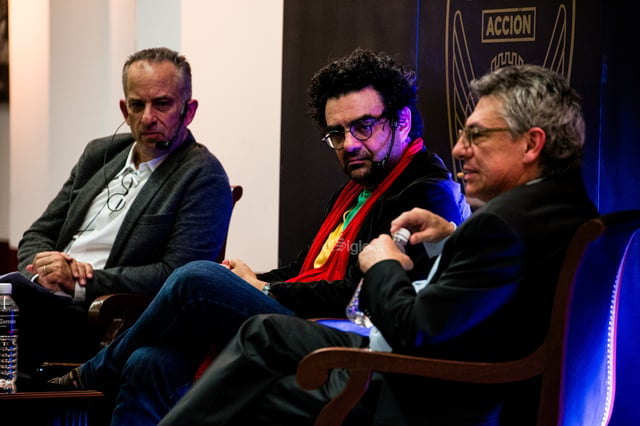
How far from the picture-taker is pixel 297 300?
2.73 meters

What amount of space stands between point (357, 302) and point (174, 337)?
2.00 feet

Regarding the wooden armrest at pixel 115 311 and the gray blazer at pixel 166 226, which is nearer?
the wooden armrest at pixel 115 311

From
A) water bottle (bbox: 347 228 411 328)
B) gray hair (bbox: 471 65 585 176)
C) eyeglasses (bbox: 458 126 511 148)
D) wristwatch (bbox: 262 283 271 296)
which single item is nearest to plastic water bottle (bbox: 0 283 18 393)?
wristwatch (bbox: 262 283 271 296)

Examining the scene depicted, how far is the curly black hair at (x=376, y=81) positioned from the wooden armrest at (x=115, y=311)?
0.99m

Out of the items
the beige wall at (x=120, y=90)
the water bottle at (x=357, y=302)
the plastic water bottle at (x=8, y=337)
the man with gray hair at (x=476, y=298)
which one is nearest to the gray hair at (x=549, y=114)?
the man with gray hair at (x=476, y=298)

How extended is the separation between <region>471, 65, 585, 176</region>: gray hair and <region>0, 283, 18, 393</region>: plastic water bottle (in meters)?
1.73

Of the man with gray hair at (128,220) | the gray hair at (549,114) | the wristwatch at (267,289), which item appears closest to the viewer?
the gray hair at (549,114)

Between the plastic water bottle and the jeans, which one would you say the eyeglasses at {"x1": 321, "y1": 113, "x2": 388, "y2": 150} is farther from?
the plastic water bottle

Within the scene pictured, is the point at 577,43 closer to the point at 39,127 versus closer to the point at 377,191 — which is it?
the point at 377,191

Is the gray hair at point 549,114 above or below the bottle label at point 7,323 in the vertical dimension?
above

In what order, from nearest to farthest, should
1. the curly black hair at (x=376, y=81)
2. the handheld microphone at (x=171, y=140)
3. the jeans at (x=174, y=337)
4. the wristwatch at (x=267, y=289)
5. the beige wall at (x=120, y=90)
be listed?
the jeans at (x=174, y=337)
the wristwatch at (x=267, y=289)
the curly black hair at (x=376, y=81)
the handheld microphone at (x=171, y=140)
the beige wall at (x=120, y=90)

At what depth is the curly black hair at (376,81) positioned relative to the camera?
293 cm

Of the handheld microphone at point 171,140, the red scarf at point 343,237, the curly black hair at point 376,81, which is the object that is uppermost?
the curly black hair at point 376,81

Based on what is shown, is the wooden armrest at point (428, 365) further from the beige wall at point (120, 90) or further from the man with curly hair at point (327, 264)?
the beige wall at point (120, 90)
